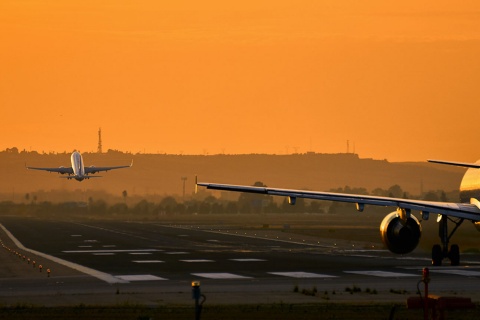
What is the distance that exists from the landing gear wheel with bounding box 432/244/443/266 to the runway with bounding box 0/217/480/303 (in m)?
0.70

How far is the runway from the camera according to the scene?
140ft

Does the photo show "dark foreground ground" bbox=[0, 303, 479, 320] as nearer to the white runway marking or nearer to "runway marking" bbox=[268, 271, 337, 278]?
the white runway marking

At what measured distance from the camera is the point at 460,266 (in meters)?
55.8

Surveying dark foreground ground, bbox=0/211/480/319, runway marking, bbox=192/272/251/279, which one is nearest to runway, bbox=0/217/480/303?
runway marking, bbox=192/272/251/279

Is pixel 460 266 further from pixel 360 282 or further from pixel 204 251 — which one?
pixel 204 251

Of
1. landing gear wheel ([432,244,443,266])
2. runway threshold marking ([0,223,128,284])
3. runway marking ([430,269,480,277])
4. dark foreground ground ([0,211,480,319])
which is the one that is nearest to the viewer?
dark foreground ground ([0,211,480,319])

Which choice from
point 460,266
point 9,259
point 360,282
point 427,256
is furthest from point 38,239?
point 360,282

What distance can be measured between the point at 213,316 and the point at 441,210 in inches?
837

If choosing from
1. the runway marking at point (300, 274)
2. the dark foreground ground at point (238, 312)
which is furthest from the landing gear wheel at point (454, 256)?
the dark foreground ground at point (238, 312)

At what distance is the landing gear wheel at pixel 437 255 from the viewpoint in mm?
56125

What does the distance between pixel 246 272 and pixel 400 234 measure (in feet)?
21.8

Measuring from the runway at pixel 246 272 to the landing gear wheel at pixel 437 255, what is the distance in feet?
2.29

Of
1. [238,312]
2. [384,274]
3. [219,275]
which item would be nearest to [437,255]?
[384,274]

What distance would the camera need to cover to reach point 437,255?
185ft
